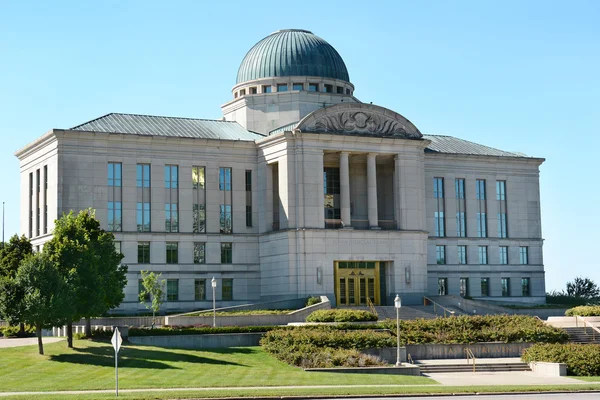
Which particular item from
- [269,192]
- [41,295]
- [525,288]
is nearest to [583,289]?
[525,288]

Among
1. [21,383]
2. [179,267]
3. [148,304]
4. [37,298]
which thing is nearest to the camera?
[21,383]

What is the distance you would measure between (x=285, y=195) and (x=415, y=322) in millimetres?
21974

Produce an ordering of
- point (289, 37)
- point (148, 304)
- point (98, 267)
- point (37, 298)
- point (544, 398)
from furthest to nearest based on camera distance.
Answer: point (289, 37), point (148, 304), point (98, 267), point (37, 298), point (544, 398)

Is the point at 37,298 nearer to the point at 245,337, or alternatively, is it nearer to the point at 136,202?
the point at 245,337

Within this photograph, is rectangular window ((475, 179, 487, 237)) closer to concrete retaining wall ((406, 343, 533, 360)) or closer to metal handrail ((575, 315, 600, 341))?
metal handrail ((575, 315, 600, 341))

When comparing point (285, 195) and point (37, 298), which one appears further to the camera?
point (285, 195)

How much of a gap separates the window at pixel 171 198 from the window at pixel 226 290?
6153 mm

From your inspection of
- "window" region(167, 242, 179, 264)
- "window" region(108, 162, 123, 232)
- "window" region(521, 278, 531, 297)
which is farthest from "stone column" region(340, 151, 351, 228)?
"window" region(521, 278, 531, 297)

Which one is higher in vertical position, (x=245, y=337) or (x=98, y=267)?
(x=98, y=267)

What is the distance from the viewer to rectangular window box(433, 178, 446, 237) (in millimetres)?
92656

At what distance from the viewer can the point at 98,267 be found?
2324 inches

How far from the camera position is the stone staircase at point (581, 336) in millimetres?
63688

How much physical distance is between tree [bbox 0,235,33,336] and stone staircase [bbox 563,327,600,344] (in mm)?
34883

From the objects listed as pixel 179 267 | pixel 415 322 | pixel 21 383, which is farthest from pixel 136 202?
pixel 21 383
